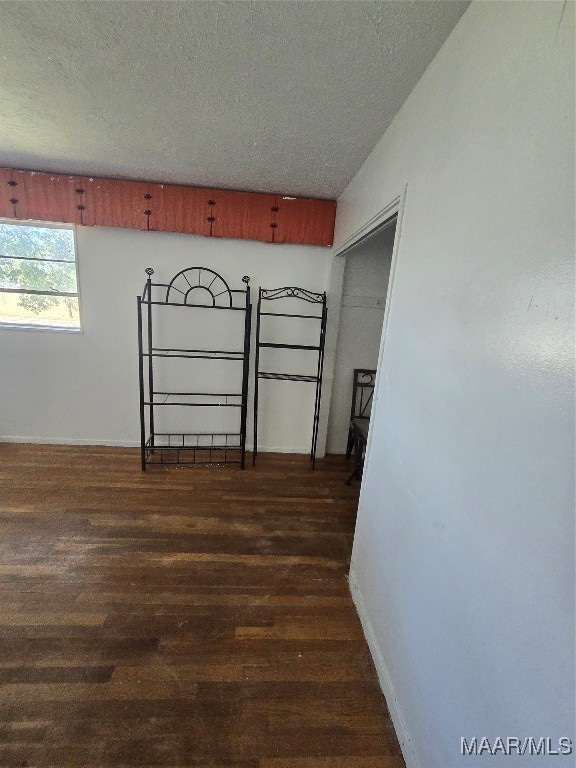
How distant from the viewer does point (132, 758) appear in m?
1.06

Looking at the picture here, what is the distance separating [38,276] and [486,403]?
12.0 feet

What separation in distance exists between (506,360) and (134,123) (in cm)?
229

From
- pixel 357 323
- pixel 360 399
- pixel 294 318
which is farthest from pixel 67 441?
pixel 357 323

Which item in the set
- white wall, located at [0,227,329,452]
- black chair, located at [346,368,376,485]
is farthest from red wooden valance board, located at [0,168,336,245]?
black chair, located at [346,368,376,485]

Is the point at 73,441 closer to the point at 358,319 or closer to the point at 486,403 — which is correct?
the point at 358,319

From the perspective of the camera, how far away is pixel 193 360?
124 inches

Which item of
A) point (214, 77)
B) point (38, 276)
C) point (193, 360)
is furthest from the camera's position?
point (193, 360)

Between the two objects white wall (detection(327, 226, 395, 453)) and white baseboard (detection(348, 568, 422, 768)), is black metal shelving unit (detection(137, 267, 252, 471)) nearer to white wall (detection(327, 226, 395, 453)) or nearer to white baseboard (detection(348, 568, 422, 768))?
white wall (detection(327, 226, 395, 453))

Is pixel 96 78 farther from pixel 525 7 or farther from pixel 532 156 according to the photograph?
pixel 532 156

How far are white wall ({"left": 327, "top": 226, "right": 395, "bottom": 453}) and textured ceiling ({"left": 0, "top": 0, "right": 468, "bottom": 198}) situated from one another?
36.0 inches

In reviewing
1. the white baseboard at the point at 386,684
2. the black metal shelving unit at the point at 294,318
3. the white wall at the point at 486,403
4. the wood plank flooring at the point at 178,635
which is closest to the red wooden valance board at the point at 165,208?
the black metal shelving unit at the point at 294,318

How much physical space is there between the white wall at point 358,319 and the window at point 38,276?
258 centimetres

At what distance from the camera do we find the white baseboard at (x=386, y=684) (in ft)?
3.59

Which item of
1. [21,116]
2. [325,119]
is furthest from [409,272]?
[21,116]
